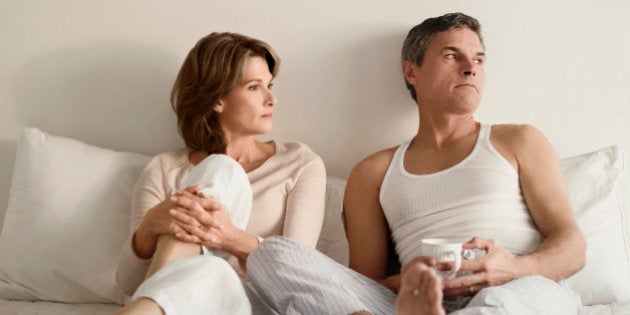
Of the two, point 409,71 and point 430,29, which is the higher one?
point 430,29

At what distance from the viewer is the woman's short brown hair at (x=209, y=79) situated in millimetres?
2166

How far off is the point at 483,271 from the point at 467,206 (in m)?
0.32

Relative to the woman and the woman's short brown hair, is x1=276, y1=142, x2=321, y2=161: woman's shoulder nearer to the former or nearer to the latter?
the woman

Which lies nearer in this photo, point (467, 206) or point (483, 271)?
point (483, 271)

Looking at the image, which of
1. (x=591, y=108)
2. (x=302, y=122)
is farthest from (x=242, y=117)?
(x=591, y=108)

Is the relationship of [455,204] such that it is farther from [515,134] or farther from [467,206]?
[515,134]

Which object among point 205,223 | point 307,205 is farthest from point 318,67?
point 205,223

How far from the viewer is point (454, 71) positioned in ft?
6.87

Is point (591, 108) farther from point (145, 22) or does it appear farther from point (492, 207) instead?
point (145, 22)

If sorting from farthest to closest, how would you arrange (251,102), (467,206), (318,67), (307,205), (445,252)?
(318,67)
(251,102)
(307,205)
(467,206)
(445,252)

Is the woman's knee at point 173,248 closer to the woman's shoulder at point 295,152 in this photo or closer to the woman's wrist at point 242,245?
the woman's wrist at point 242,245

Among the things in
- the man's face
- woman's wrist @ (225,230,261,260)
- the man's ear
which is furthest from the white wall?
woman's wrist @ (225,230,261,260)

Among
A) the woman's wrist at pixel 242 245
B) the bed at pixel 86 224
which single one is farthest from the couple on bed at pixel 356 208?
the bed at pixel 86 224

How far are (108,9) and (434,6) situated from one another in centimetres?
108
